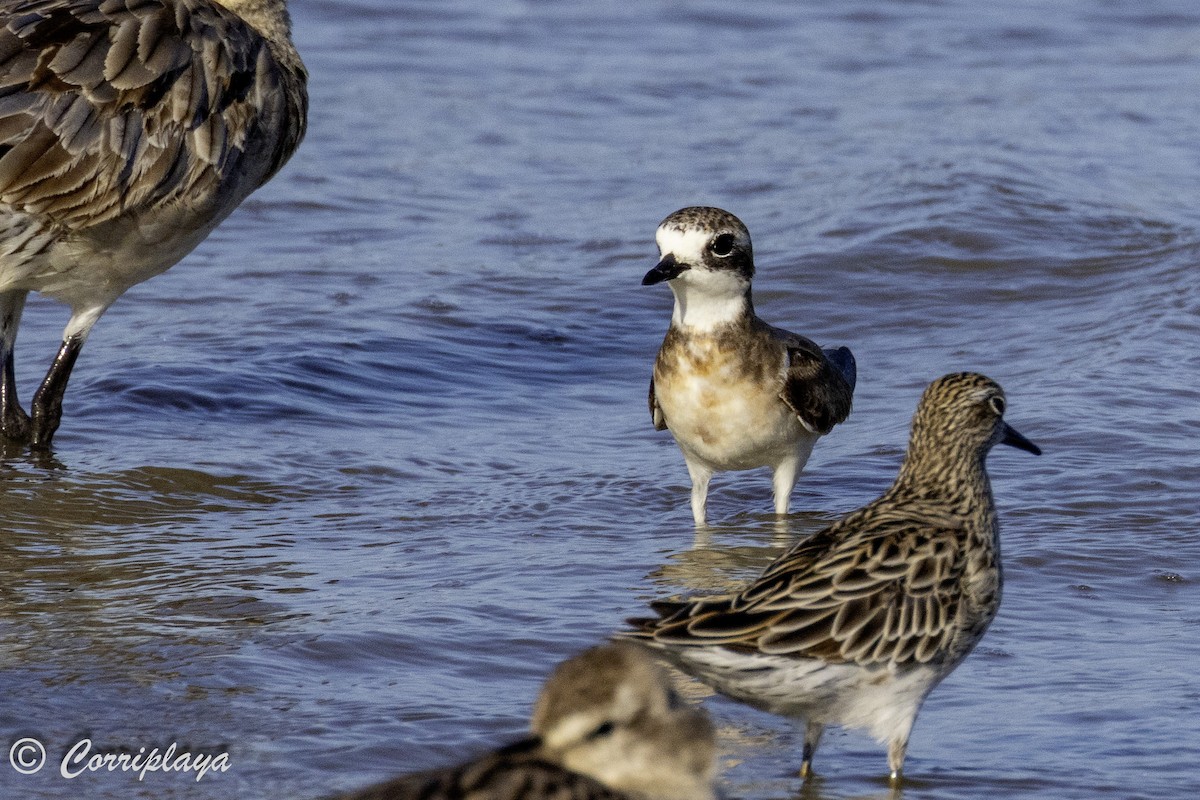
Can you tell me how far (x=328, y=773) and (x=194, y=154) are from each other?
13.5 ft

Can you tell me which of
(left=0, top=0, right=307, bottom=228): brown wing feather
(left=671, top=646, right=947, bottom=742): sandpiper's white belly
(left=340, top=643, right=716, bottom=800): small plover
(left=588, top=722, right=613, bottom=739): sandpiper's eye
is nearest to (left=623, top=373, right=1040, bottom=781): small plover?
(left=671, top=646, right=947, bottom=742): sandpiper's white belly

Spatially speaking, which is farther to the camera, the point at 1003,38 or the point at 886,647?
the point at 1003,38

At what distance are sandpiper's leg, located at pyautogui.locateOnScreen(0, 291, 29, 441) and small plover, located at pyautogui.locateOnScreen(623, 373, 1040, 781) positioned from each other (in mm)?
4695

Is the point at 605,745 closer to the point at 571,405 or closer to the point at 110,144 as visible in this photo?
the point at 110,144

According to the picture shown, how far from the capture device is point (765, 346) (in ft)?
27.2

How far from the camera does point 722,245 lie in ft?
26.5

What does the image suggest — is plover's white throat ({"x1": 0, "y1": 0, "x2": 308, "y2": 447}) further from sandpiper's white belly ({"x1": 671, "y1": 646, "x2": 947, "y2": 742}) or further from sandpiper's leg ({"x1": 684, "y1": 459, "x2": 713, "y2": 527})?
sandpiper's white belly ({"x1": 671, "y1": 646, "x2": 947, "y2": 742})

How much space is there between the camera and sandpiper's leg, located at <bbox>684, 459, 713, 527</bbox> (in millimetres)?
8281

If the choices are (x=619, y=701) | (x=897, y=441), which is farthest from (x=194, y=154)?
(x=619, y=701)

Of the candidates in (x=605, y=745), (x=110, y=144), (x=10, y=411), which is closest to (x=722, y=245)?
(x=110, y=144)

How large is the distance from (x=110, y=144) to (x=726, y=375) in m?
2.89

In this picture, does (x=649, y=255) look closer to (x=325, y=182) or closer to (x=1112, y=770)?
(x=325, y=182)

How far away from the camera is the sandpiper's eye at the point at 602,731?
4.18 m

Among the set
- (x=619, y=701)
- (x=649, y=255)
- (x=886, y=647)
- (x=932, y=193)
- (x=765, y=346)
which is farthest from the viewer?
(x=932, y=193)
